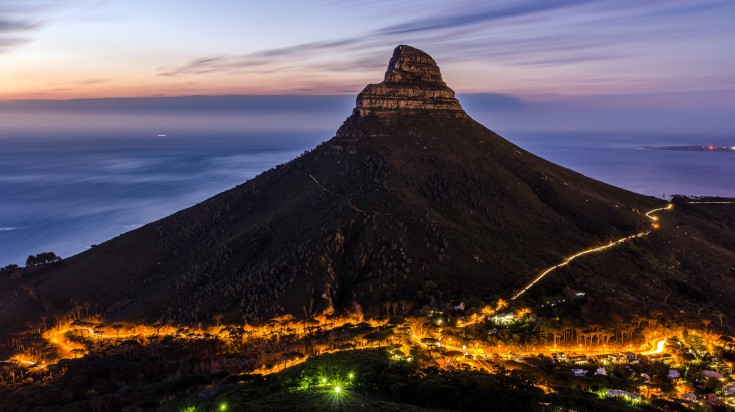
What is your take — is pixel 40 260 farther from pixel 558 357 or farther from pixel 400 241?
pixel 558 357

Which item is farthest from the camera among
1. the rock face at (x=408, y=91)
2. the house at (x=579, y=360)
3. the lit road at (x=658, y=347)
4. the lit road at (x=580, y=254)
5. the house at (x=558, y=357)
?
the rock face at (x=408, y=91)

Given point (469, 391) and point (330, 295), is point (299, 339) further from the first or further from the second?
point (469, 391)

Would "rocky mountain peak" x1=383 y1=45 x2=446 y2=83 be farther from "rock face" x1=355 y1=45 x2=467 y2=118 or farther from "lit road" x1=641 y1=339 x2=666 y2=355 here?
"lit road" x1=641 y1=339 x2=666 y2=355

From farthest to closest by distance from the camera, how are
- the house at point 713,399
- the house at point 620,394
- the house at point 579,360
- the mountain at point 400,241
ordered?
the mountain at point 400,241 < the house at point 579,360 < the house at point 620,394 < the house at point 713,399

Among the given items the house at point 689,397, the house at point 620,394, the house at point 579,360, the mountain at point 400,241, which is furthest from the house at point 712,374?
the mountain at point 400,241

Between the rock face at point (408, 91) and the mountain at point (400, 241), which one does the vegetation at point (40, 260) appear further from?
the rock face at point (408, 91)

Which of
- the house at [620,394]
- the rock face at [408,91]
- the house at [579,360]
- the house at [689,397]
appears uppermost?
the rock face at [408,91]
